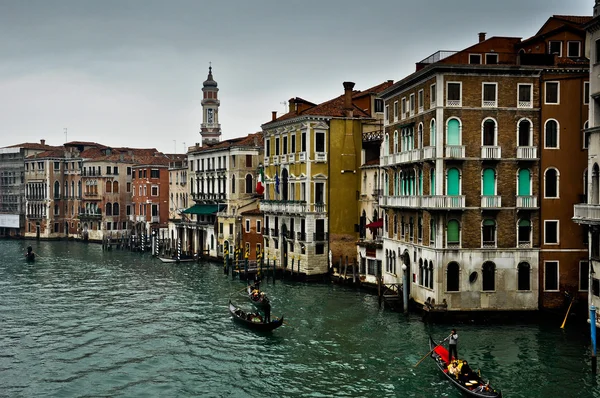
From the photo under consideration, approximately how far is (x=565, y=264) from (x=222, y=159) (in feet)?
111

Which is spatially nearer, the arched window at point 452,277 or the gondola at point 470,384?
the gondola at point 470,384

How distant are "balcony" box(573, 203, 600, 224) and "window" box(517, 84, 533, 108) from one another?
17.3ft

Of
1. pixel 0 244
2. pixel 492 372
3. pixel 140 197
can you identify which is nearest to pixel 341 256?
pixel 492 372

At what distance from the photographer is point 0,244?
79.1 metres

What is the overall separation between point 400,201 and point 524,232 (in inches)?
246

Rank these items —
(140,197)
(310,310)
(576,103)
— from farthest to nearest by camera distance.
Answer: (140,197) < (310,310) < (576,103)

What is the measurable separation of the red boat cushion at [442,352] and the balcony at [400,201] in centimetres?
892

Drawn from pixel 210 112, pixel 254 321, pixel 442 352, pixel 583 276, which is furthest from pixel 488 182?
pixel 210 112

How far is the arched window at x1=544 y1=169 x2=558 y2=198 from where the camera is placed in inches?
1158

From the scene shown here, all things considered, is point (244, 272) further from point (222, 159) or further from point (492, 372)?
point (492, 372)

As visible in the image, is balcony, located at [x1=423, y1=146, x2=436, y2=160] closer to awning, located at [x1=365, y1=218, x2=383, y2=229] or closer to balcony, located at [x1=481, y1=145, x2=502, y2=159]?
balcony, located at [x1=481, y1=145, x2=502, y2=159]

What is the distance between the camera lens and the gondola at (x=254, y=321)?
95.1 ft

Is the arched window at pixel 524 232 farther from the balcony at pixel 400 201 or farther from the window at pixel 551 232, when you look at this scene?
the balcony at pixel 400 201

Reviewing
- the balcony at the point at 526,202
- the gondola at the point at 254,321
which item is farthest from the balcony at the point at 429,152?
the gondola at the point at 254,321
